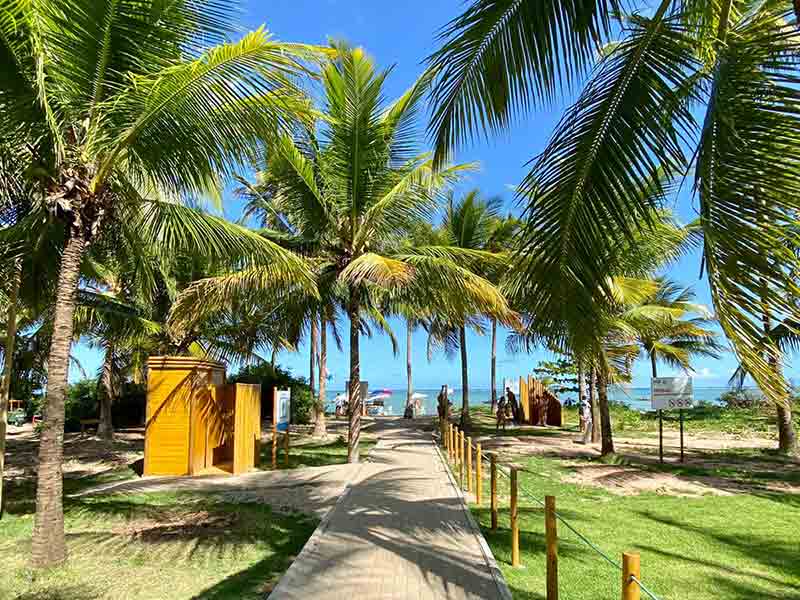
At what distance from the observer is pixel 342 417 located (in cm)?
3503

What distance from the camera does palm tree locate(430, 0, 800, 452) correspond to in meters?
2.75

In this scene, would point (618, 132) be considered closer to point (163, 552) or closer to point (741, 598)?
point (741, 598)

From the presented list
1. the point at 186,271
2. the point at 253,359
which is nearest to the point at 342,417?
the point at 253,359

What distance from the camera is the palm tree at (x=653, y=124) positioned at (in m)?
2.75

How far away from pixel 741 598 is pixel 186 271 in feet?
53.0

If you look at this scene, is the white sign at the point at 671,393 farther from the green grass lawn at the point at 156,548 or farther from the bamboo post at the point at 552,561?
the bamboo post at the point at 552,561

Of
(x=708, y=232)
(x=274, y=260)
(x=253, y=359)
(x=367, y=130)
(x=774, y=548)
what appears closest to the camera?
(x=708, y=232)

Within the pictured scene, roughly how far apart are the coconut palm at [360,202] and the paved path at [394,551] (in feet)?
13.0

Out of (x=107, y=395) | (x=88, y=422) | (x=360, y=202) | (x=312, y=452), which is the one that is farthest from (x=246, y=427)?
(x=88, y=422)

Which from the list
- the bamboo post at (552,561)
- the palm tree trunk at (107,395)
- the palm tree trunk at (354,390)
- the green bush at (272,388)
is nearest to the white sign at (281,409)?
the palm tree trunk at (354,390)

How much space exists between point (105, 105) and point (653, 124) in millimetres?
5486

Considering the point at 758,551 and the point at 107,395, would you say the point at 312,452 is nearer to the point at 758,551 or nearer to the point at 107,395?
the point at 107,395

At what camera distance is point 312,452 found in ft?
54.7

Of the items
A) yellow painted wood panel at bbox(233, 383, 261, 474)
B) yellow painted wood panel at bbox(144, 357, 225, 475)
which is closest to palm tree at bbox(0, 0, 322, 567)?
yellow painted wood panel at bbox(144, 357, 225, 475)
